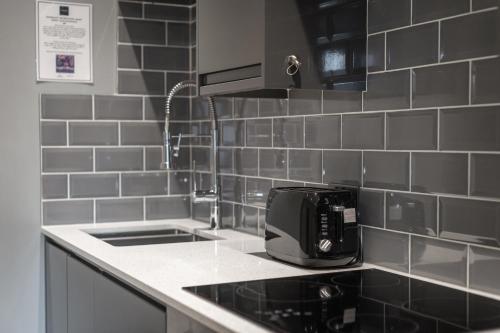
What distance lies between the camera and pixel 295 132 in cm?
241

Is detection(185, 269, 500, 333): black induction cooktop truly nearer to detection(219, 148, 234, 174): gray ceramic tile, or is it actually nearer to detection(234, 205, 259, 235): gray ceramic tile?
detection(234, 205, 259, 235): gray ceramic tile

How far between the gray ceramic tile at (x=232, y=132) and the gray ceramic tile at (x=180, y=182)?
1.18 feet

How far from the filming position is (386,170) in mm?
1966

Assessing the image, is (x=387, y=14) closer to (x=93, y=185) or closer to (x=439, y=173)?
(x=439, y=173)

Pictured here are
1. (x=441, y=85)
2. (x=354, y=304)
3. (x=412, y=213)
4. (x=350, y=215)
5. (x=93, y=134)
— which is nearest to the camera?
(x=354, y=304)

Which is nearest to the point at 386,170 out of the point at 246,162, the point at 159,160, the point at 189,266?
the point at 189,266

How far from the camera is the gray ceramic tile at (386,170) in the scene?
1.91 metres

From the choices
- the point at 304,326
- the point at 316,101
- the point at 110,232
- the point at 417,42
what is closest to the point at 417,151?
the point at 417,42

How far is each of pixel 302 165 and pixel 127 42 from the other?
1118mm

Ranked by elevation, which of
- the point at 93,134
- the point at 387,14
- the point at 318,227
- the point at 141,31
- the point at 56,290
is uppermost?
the point at 141,31

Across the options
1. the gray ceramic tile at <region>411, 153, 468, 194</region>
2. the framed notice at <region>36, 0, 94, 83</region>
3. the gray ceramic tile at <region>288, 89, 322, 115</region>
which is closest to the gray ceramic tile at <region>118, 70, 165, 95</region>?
the framed notice at <region>36, 0, 94, 83</region>

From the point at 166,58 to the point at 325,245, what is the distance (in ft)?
4.98

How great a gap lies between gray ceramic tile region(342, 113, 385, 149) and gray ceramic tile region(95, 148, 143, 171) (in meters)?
1.24

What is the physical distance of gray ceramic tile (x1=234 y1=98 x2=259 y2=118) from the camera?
2.68 meters
